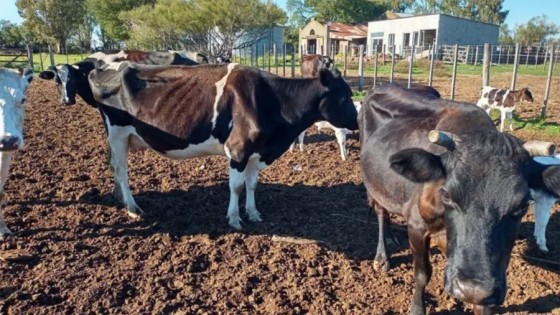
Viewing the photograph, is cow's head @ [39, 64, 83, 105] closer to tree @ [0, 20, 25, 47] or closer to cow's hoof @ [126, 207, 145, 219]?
cow's hoof @ [126, 207, 145, 219]

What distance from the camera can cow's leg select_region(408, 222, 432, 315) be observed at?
10.2 ft

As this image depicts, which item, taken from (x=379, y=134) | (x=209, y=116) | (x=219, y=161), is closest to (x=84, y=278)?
(x=209, y=116)

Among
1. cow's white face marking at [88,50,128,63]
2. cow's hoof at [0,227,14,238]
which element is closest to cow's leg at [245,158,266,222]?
cow's hoof at [0,227,14,238]

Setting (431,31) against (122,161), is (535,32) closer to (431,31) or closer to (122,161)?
(431,31)

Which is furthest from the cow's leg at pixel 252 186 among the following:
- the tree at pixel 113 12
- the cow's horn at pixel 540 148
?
the tree at pixel 113 12

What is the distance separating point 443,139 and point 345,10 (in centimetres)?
7415

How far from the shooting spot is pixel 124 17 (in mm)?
29016

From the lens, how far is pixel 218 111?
4.86m

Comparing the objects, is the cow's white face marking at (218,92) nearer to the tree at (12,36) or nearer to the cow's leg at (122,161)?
the cow's leg at (122,161)

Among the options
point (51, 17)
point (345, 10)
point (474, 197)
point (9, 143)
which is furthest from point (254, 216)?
point (345, 10)

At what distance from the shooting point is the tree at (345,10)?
2827 inches

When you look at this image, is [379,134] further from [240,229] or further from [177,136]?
[177,136]

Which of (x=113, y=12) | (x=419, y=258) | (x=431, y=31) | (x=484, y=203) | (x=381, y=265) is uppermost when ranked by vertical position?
(x=113, y=12)

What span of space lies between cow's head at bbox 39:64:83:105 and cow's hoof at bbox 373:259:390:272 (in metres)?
5.69
